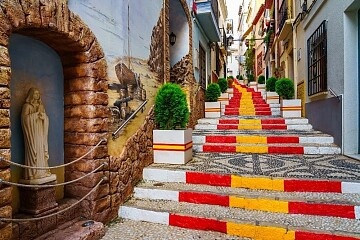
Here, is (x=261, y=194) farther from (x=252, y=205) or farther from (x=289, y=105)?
(x=289, y=105)

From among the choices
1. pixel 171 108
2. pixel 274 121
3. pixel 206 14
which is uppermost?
pixel 206 14

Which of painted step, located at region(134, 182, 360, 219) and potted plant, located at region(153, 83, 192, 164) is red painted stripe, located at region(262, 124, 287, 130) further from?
painted step, located at region(134, 182, 360, 219)

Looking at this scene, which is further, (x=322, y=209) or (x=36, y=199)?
(x=322, y=209)

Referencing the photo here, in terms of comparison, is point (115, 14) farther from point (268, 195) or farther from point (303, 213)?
point (303, 213)

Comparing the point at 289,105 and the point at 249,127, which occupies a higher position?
the point at 289,105

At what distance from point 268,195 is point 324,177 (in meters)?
0.85

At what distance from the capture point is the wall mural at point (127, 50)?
330 cm

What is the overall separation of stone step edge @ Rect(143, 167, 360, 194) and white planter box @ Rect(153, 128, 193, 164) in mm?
471

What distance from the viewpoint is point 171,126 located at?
15.4 ft

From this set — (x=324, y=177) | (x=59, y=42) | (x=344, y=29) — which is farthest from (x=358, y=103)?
(x=59, y=42)

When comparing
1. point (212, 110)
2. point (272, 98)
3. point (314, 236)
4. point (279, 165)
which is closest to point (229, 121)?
A: point (212, 110)

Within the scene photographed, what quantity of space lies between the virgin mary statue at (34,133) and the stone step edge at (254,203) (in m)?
1.51

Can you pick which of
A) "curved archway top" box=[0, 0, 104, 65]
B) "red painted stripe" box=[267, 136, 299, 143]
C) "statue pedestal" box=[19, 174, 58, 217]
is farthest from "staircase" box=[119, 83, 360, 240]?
"curved archway top" box=[0, 0, 104, 65]

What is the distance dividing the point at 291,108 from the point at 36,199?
6788 mm
